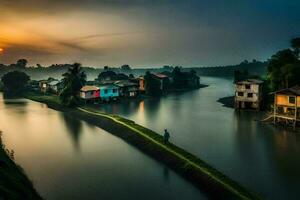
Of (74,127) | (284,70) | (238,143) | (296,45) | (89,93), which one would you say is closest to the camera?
(238,143)

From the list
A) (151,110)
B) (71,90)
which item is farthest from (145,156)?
(71,90)

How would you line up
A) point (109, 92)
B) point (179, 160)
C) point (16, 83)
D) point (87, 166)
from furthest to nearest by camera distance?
point (16, 83) → point (109, 92) → point (87, 166) → point (179, 160)

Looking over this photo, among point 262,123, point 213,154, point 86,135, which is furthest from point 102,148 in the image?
point 262,123

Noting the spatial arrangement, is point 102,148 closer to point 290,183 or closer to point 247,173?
point 247,173

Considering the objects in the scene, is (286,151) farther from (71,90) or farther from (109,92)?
(109,92)

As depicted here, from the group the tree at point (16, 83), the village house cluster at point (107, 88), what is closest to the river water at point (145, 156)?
the village house cluster at point (107, 88)

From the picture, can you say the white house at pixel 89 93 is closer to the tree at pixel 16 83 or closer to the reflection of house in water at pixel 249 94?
the reflection of house in water at pixel 249 94

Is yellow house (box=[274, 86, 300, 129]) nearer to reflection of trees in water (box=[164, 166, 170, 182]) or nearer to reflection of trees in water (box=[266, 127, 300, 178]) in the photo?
reflection of trees in water (box=[266, 127, 300, 178])

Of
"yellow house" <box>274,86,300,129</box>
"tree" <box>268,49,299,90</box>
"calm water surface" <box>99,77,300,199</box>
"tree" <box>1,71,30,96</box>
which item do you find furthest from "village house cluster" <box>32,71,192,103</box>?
"yellow house" <box>274,86,300,129</box>
